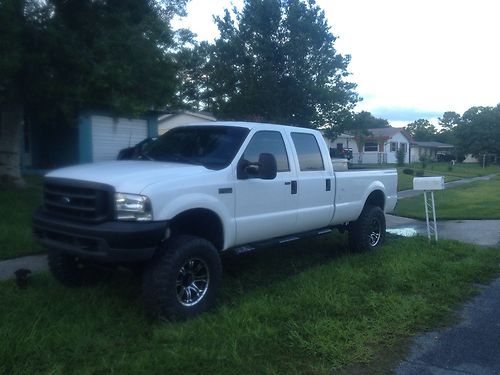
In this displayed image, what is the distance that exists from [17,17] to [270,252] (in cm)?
583

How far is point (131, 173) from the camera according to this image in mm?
4766

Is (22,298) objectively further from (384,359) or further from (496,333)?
(496,333)

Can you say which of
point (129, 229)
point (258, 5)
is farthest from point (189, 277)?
point (258, 5)

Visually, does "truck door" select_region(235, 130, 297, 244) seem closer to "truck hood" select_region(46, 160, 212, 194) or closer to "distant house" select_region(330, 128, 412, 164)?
"truck hood" select_region(46, 160, 212, 194)

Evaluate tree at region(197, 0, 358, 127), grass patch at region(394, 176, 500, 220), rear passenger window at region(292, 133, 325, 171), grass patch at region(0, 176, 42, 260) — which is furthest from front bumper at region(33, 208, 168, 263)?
tree at region(197, 0, 358, 127)

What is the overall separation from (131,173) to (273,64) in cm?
1454

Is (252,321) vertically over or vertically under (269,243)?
under

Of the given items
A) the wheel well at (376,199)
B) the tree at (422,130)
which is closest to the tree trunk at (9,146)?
the wheel well at (376,199)

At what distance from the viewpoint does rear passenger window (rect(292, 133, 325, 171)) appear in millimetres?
6723

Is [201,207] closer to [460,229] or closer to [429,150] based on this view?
[460,229]

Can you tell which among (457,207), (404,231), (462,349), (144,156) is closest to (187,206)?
(144,156)

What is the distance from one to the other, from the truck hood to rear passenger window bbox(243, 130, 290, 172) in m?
0.80

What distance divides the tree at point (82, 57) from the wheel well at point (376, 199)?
5.11m

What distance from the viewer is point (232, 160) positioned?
5.57 metres
